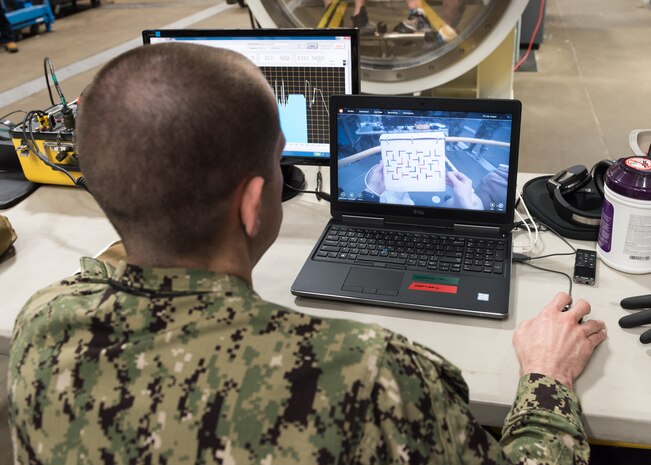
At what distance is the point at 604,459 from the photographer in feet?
3.83

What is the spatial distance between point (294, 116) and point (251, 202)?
750 millimetres

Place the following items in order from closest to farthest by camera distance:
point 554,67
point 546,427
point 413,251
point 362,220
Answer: point 546,427, point 413,251, point 362,220, point 554,67

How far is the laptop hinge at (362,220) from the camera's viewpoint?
1188mm

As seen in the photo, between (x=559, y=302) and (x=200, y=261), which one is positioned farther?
(x=559, y=302)

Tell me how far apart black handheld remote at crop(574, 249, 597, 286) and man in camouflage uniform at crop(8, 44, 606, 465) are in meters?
0.49

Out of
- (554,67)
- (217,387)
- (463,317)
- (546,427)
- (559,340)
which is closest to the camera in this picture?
(217,387)

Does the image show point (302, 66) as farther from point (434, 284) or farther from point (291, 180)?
point (434, 284)

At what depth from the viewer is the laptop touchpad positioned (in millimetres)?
1008

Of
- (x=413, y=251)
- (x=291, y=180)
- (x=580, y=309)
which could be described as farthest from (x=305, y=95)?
(x=580, y=309)

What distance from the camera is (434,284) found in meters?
1.01

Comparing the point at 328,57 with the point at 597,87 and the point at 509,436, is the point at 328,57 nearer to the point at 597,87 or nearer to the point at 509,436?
the point at 509,436

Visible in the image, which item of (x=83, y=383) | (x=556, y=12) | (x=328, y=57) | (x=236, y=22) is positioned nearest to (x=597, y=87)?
(x=556, y=12)

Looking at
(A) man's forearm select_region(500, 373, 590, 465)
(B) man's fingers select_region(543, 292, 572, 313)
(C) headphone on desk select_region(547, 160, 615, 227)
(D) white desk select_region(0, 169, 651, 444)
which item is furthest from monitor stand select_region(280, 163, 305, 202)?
(A) man's forearm select_region(500, 373, 590, 465)

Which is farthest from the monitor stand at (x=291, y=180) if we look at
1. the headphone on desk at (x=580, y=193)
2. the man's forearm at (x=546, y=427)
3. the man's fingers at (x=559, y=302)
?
the man's forearm at (x=546, y=427)
